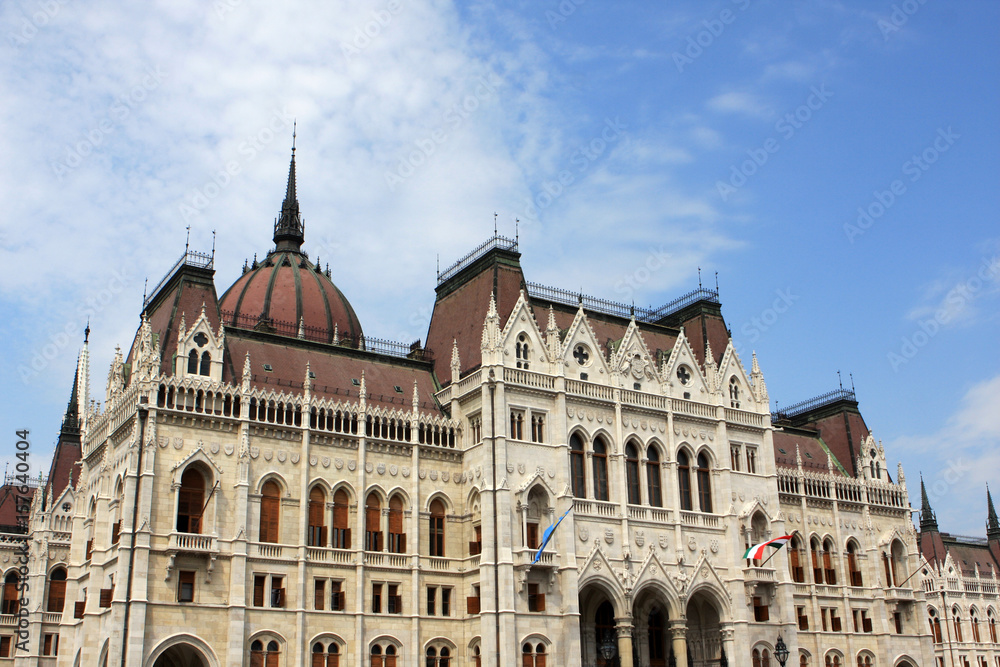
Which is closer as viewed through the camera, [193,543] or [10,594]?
[193,543]

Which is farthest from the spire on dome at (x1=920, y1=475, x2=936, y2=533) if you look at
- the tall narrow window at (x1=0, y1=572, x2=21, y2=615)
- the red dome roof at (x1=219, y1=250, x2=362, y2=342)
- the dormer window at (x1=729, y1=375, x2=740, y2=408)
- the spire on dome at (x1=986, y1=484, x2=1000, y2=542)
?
the tall narrow window at (x1=0, y1=572, x2=21, y2=615)

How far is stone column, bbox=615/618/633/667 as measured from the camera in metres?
55.8

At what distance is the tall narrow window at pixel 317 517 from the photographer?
52.3 metres

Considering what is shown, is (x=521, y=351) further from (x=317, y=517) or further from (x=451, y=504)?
(x=317, y=517)

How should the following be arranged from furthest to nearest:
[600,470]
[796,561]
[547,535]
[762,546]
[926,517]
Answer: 1. [926,517]
2. [796,561]
3. [600,470]
4. [762,546]
5. [547,535]

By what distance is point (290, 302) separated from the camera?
69.9 m

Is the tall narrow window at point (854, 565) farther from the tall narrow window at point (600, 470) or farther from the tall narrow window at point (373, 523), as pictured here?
the tall narrow window at point (373, 523)

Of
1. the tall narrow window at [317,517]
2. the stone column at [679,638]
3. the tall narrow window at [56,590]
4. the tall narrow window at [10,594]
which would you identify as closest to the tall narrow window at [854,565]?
the stone column at [679,638]

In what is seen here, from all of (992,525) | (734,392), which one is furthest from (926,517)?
(734,392)

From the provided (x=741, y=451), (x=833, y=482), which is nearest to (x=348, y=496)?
(x=741, y=451)

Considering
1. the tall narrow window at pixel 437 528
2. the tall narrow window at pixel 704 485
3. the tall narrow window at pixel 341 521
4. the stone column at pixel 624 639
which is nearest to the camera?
the tall narrow window at pixel 341 521

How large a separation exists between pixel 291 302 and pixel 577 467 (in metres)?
23.6

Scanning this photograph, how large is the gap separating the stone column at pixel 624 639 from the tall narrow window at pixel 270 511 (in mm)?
18875

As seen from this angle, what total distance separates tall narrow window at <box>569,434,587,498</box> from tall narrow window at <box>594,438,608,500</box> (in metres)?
0.88
